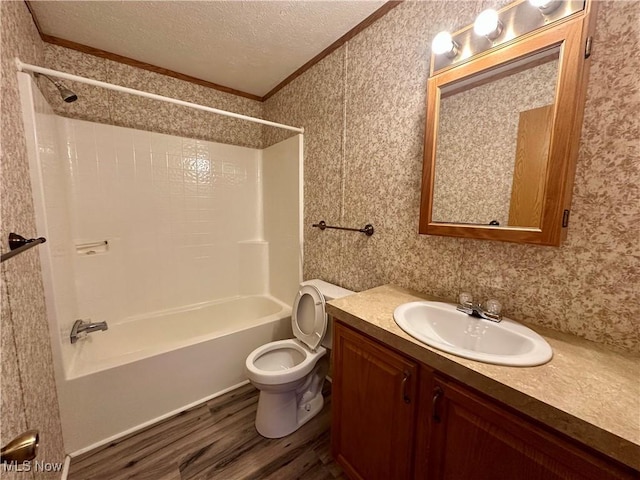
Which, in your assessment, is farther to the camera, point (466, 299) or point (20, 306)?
point (466, 299)

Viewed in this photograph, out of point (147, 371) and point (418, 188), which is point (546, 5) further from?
point (147, 371)

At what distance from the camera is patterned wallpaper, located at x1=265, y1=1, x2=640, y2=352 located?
804 mm

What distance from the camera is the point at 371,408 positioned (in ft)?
3.47

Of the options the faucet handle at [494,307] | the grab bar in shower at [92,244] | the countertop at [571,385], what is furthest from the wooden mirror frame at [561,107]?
the grab bar in shower at [92,244]

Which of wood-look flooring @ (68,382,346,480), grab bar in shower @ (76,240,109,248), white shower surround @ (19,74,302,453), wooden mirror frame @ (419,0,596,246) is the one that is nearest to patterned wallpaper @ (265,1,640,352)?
wooden mirror frame @ (419,0,596,246)

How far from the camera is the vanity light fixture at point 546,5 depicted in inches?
33.2

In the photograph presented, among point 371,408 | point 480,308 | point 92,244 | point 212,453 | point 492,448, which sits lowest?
point 212,453

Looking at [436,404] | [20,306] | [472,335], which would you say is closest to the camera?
[436,404]

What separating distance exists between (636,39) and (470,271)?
0.89 m

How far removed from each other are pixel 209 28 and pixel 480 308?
2.21 meters

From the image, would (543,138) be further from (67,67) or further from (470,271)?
(67,67)

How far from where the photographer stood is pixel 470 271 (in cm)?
117

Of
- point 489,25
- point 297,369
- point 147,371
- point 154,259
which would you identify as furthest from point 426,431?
point 154,259

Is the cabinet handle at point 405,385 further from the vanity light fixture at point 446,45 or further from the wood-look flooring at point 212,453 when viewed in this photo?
the vanity light fixture at point 446,45
